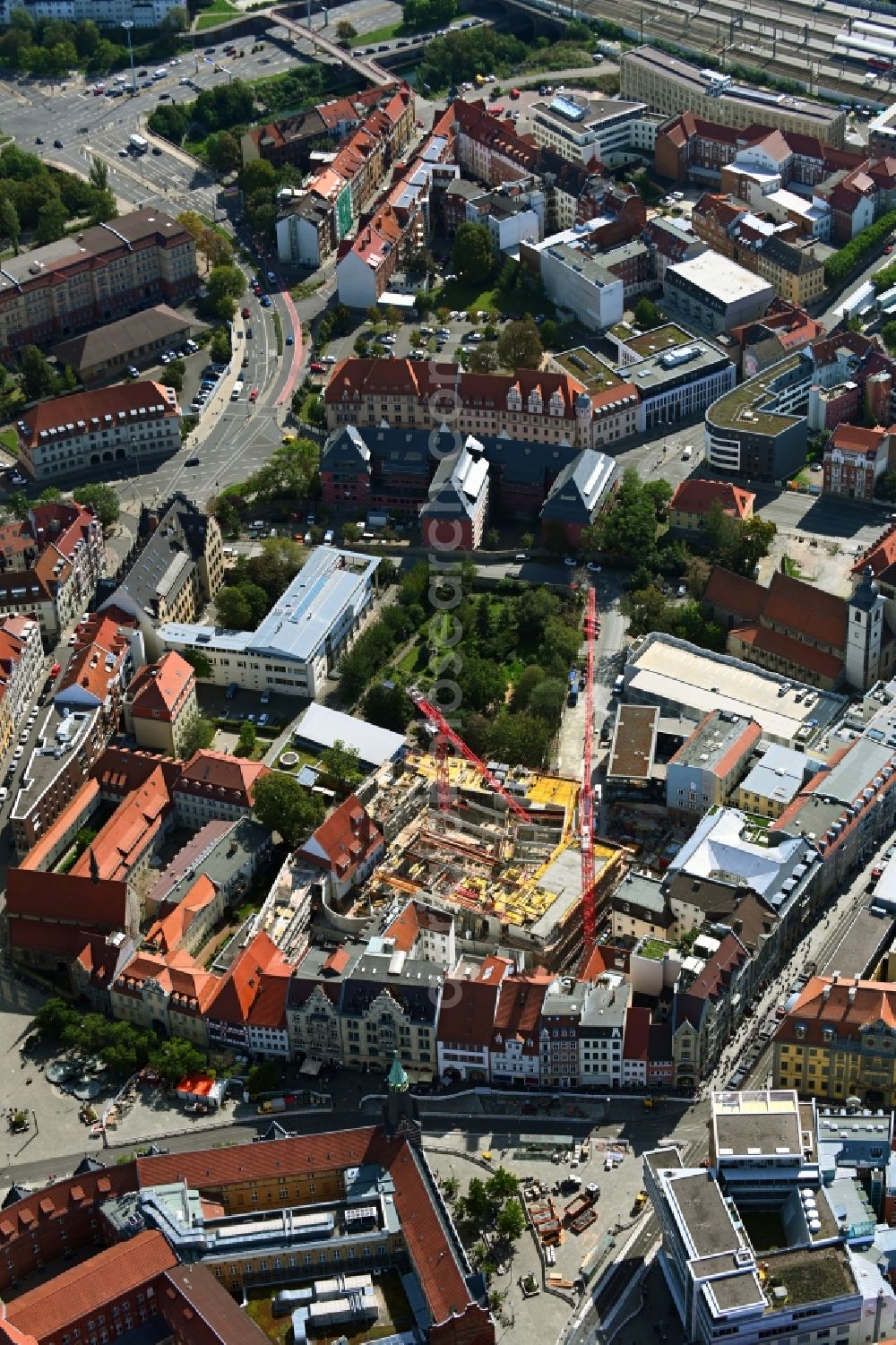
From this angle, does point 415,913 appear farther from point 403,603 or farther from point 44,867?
point 403,603

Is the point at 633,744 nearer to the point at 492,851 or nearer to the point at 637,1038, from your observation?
the point at 492,851

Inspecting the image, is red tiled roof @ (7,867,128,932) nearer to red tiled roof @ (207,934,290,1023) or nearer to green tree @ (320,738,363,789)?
red tiled roof @ (207,934,290,1023)

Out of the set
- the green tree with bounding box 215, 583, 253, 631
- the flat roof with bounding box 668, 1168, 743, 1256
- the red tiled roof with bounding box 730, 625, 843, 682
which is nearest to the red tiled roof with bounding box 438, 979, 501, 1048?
the flat roof with bounding box 668, 1168, 743, 1256

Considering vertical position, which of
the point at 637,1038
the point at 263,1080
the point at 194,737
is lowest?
the point at 263,1080

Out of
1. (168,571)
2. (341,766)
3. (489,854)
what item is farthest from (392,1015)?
(168,571)

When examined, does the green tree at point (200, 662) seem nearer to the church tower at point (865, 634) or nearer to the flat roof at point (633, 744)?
the flat roof at point (633, 744)
